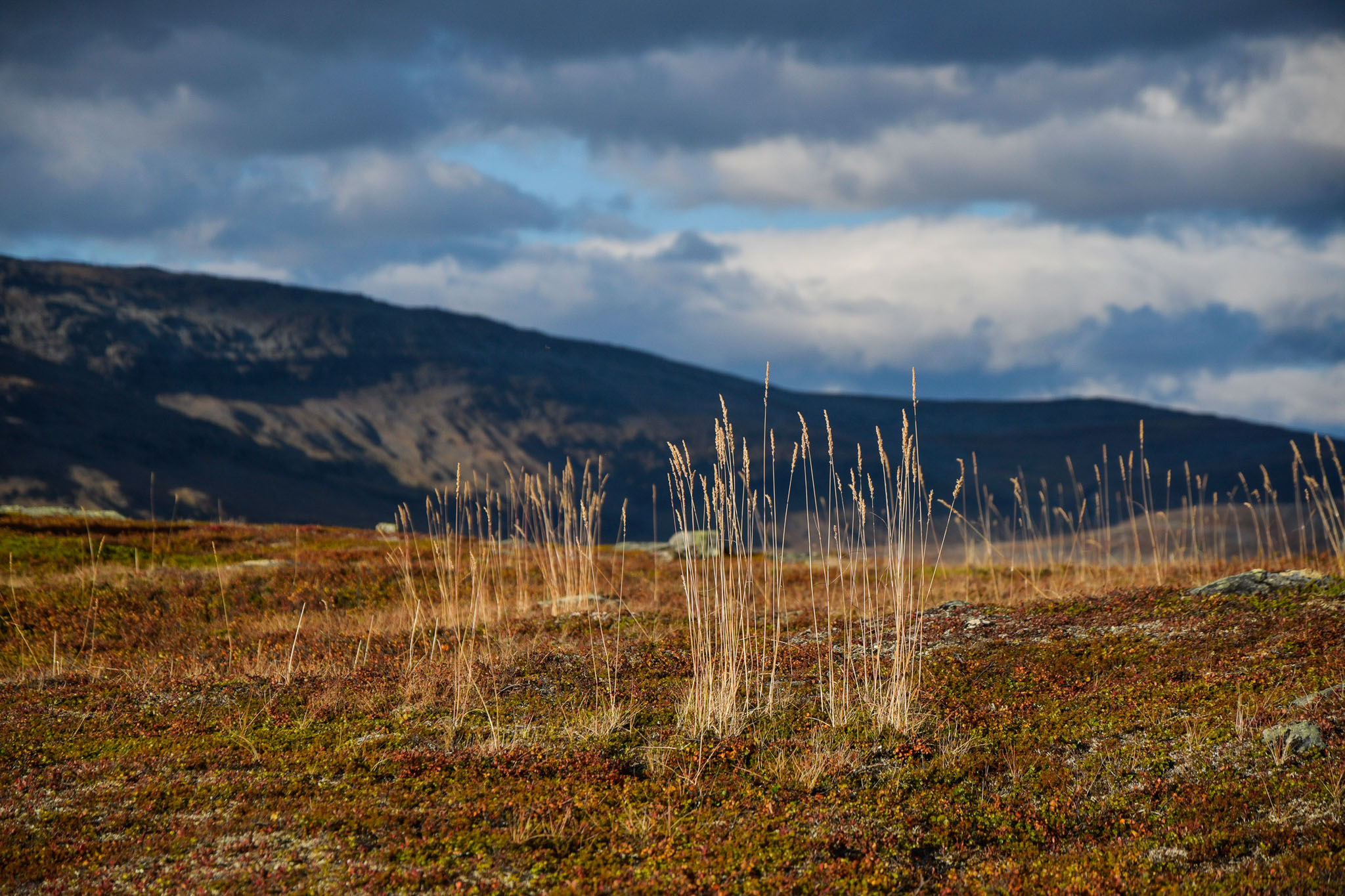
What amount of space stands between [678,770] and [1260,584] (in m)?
7.19

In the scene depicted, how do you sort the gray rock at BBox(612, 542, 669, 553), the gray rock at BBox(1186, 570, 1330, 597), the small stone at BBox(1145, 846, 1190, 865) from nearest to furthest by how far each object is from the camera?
1. the small stone at BBox(1145, 846, 1190, 865)
2. the gray rock at BBox(1186, 570, 1330, 597)
3. the gray rock at BBox(612, 542, 669, 553)

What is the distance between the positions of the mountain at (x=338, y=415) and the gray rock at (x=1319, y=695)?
53597 millimetres

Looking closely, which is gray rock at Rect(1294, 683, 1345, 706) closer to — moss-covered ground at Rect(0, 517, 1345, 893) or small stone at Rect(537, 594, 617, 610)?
moss-covered ground at Rect(0, 517, 1345, 893)

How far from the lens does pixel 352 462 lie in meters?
75.2

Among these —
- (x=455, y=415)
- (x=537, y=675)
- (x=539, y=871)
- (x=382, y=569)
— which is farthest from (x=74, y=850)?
(x=455, y=415)

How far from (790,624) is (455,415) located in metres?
76.5

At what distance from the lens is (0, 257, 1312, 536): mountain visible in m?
62.5

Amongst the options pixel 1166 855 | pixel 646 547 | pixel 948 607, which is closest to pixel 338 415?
pixel 646 547

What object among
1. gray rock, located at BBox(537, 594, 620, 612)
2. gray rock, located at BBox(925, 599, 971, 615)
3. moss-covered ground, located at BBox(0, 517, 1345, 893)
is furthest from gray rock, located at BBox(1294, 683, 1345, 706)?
gray rock, located at BBox(537, 594, 620, 612)

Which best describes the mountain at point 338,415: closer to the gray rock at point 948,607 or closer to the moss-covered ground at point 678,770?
the gray rock at point 948,607

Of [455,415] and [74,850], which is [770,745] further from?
[455,415]

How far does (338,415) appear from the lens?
80875mm

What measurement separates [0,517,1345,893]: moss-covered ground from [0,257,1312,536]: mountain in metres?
50.5

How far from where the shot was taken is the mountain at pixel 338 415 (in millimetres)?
62531
